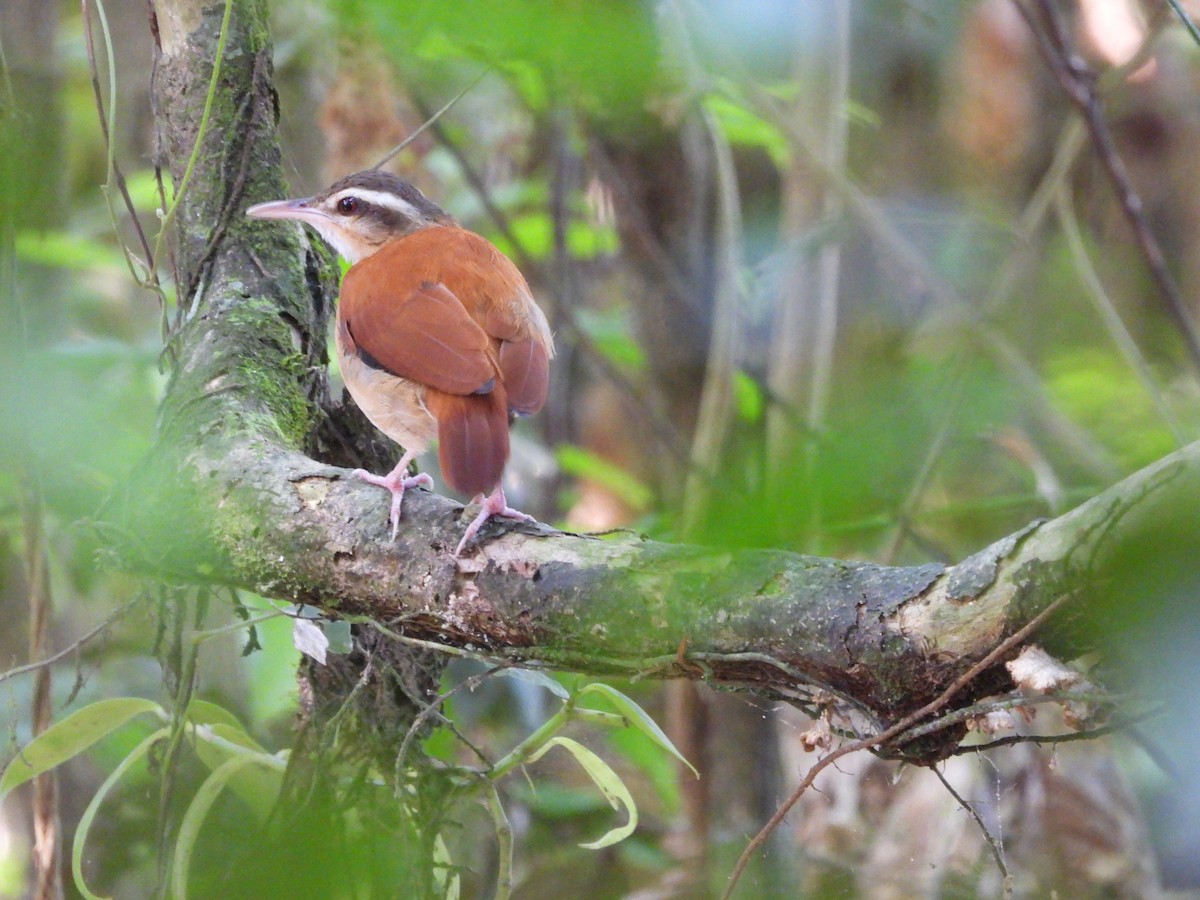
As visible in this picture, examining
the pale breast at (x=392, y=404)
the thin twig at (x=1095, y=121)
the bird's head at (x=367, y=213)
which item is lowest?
the pale breast at (x=392, y=404)

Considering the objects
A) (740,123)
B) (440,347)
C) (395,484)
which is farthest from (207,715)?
(740,123)

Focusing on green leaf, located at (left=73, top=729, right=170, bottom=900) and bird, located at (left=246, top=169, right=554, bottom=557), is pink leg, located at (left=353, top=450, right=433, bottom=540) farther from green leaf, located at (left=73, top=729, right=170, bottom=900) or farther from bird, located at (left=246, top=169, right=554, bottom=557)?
green leaf, located at (left=73, top=729, right=170, bottom=900)

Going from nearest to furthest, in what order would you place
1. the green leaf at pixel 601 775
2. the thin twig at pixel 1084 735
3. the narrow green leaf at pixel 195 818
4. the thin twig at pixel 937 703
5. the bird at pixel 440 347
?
the thin twig at pixel 1084 735 < the thin twig at pixel 937 703 < the narrow green leaf at pixel 195 818 < the green leaf at pixel 601 775 < the bird at pixel 440 347

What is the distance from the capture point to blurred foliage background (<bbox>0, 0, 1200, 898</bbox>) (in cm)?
75

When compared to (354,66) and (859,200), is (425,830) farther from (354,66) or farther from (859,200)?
(354,66)

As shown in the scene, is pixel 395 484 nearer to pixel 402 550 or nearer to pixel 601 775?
pixel 402 550

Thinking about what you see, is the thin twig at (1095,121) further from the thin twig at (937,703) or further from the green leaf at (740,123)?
the thin twig at (937,703)

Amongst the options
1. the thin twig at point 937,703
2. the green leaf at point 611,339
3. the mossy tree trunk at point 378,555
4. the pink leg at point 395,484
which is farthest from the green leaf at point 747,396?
the thin twig at point 937,703

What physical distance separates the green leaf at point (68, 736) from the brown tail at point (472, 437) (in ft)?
2.38

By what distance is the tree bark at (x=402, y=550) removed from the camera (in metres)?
1.48

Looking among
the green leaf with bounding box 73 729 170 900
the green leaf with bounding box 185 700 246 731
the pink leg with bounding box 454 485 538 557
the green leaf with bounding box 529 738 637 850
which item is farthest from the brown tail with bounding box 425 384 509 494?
the green leaf with bounding box 73 729 170 900

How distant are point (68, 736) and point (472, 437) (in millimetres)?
927

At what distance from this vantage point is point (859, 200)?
3949mm

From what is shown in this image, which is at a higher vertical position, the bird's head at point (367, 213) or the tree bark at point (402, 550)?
the bird's head at point (367, 213)
